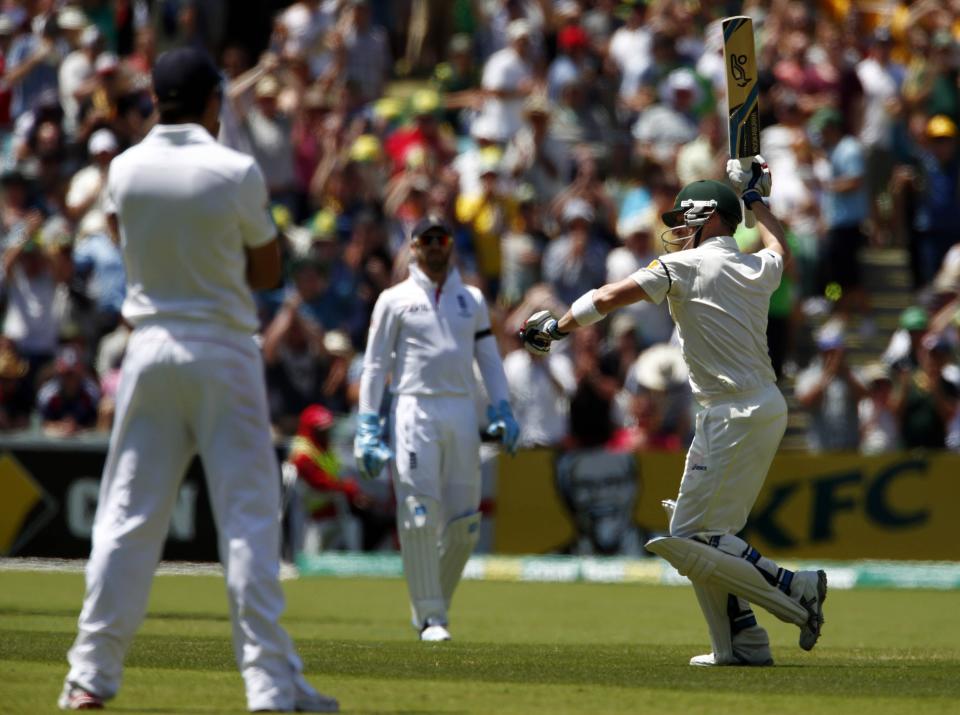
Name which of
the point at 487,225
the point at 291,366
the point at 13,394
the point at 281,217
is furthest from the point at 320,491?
the point at 487,225

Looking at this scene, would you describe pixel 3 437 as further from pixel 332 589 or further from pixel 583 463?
pixel 583 463

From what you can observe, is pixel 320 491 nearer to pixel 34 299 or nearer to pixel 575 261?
pixel 575 261

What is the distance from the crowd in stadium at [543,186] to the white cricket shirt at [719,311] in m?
8.28

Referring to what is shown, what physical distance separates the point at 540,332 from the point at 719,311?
89 centimetres

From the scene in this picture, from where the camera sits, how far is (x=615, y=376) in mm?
18516

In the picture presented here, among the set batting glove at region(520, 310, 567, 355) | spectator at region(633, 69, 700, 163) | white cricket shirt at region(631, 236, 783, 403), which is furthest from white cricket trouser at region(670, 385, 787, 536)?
spectator at region(633, 69, 700, 163)

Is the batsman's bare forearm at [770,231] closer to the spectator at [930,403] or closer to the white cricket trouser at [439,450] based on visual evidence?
the white cricket trouser at [439,450]

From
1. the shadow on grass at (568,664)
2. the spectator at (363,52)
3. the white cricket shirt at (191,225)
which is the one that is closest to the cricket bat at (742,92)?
the shadow on grass at (568,664)

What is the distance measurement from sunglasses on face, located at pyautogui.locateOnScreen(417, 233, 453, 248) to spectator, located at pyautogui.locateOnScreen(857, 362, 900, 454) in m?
7.08

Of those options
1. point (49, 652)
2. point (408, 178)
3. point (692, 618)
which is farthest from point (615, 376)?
point (49, 652)

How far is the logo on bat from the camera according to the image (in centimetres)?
1052

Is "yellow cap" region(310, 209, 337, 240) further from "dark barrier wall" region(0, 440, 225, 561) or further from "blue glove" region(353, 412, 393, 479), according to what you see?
"blue glove" region(353, 412, 393, 479)

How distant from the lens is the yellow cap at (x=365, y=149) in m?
20.8

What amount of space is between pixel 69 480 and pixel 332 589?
3485mm
